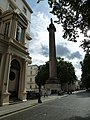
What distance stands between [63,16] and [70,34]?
1570mm

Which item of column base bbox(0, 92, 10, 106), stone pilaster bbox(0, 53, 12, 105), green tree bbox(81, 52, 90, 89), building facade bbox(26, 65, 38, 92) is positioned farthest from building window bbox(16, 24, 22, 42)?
building facade bbox(26, 65, 38, 92)

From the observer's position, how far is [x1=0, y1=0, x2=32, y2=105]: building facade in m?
19.6

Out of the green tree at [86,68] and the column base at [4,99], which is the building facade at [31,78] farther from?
the column base at [4,99]

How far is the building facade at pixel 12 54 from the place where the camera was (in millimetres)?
19641

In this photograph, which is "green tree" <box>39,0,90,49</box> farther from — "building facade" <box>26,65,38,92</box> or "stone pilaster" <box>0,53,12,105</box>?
"building facade" <box>26,65,38,92</box>

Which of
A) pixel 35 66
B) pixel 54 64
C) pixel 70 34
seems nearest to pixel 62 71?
pixel 54 64

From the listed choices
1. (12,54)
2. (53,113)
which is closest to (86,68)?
(12,54)

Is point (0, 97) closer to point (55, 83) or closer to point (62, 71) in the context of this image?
point (55, 83)

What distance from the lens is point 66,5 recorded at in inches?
496

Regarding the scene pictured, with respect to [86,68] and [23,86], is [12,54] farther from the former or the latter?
[86,68]

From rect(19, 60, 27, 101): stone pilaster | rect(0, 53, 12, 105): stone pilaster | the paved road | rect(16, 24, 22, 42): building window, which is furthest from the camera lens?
rect(16, 24, 22, 42): building window

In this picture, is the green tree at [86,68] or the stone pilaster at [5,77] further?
the green tree at [86,68]

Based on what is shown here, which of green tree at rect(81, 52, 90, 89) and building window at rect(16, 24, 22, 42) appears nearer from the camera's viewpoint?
green tree at rect(81, 52, 90, 89)

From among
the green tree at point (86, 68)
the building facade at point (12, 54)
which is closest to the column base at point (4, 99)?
the building facade at point (12, 54)
